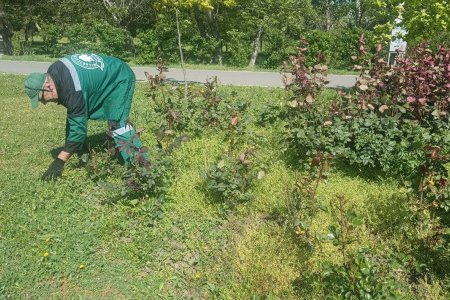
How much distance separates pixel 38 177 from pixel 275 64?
13034 millimetres

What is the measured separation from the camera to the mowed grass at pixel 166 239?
9.69ft

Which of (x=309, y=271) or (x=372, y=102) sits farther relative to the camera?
(x=372, y=102)

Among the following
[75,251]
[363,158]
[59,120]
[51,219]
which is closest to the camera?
[75,251]

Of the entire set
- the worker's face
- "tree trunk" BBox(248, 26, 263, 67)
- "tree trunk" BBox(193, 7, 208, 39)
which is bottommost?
the worker's face

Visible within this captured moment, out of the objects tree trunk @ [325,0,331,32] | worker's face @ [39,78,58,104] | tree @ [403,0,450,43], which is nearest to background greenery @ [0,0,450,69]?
tree @ [403,0,450,43]

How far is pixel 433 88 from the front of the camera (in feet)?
14.6

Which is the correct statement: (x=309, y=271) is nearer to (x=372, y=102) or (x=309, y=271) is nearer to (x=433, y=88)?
(x=372, y=102)

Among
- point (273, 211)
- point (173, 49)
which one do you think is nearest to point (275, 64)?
point (173, 49)

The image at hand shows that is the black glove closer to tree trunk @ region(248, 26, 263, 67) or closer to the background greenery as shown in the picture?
the background greenery

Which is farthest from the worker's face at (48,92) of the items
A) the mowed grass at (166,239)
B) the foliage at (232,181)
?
the foliage at (232,181)

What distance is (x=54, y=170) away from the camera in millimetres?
4324

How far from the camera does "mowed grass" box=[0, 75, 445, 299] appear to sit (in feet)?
9.69

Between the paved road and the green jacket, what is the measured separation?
27.2ft

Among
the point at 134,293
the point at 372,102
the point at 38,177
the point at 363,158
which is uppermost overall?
the point at 372,102
